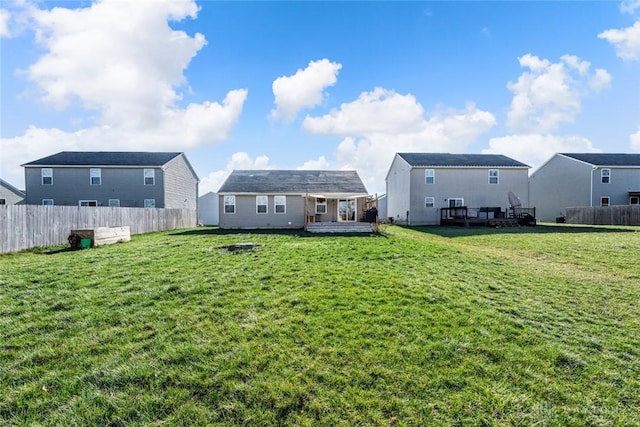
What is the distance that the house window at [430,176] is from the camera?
89.9ft

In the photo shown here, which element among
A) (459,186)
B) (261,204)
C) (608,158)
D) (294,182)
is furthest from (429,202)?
(608,158)

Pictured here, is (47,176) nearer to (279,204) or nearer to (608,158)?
(279,204)

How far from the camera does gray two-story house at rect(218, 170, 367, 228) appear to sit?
22.6 m

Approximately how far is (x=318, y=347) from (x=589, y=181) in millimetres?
35355

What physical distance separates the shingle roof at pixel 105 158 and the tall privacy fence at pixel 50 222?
29.6 ft

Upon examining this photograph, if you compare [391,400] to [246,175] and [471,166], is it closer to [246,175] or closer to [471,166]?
[246,175]

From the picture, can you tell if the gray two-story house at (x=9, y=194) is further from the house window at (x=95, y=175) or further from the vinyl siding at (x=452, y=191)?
the vinyl siding at (x=452, y=191)

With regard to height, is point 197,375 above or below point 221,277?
below

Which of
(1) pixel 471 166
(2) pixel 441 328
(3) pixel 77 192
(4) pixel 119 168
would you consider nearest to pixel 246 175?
(4) pixel 119 168

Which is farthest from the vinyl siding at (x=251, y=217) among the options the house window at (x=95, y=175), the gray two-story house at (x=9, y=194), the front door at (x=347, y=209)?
the gray two-story house at (x=9, y=194)

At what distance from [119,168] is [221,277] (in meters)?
24.4

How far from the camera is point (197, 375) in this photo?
3871 mm

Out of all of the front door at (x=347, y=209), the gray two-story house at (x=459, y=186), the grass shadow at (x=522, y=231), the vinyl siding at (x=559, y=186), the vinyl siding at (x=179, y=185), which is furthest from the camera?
the vinyl siding at (x=559, y=186)

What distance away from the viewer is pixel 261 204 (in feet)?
74.4
